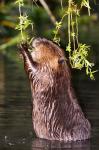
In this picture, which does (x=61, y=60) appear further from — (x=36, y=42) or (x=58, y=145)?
(x=58, y=145)

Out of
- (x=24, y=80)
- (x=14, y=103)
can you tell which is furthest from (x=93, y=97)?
(x=24, y=80)

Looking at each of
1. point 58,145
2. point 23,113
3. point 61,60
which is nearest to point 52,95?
point 61,60

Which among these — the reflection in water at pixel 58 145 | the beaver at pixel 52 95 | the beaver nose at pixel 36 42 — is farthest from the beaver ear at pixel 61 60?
the reflection in water at pixel 58 145

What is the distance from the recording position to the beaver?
386 inches

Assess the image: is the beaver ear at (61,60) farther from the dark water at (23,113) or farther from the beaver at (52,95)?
the dark water at (23,113)

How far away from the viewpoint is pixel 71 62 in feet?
32.5

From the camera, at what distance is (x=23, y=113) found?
38.5 ft

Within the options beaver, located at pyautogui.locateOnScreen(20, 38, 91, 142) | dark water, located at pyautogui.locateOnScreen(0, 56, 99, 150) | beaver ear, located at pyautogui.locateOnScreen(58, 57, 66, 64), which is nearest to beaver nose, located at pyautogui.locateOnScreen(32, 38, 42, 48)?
beaver, located at pyautogui.locateOnScreen(20, 38, 91, 142)

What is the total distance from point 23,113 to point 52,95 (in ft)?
5.94

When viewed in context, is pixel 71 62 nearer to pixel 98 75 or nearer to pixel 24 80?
pixel 24 80

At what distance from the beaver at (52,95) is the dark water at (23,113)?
15 cm

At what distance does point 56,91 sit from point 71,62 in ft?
1.26

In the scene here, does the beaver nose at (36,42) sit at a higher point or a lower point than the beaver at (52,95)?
higher

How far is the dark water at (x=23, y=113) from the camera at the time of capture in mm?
9727
